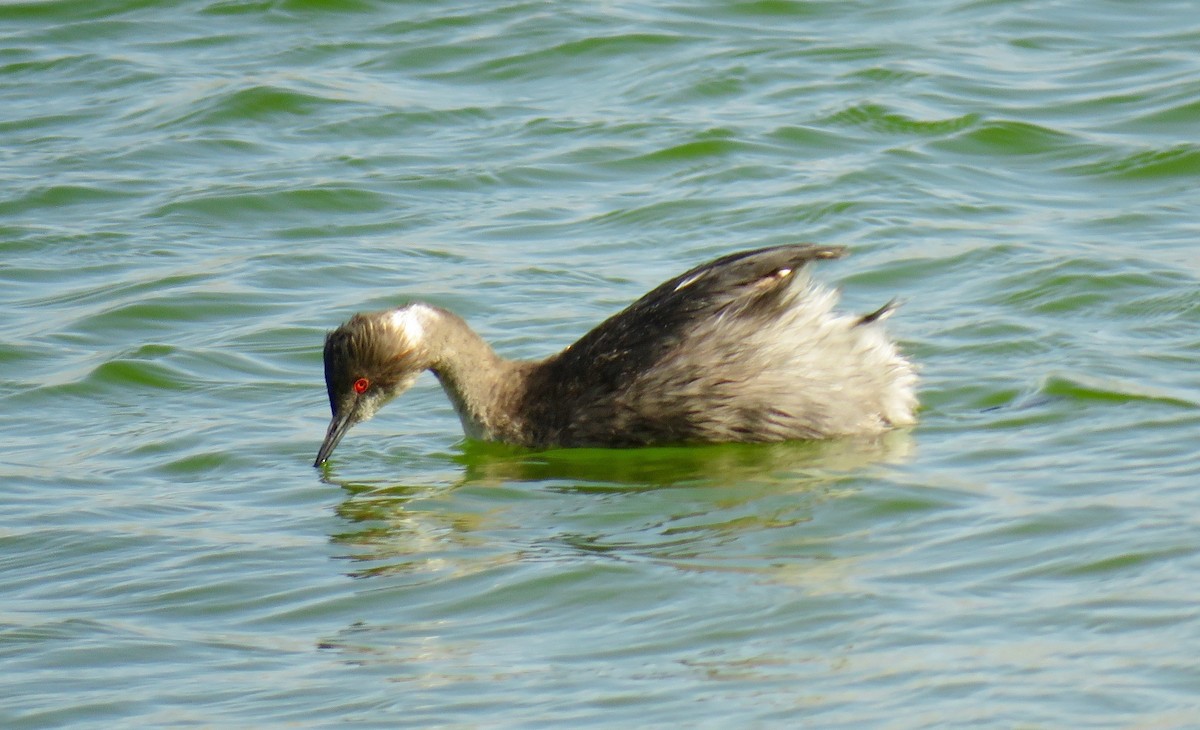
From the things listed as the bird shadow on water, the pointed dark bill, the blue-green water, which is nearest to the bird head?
the pointed dark bill

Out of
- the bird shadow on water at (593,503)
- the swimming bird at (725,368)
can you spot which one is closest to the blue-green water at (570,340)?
the bird shadow on water at (593,503)

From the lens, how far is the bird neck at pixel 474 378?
9117 mm

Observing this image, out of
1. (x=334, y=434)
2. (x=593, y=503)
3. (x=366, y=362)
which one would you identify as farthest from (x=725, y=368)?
(x=334, y=434)

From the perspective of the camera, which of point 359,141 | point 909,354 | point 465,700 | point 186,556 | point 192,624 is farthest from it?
point 359,141

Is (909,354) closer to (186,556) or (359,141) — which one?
(186,556)

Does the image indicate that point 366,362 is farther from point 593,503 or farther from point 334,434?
point 593,503

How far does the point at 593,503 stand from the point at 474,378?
54.7 inches

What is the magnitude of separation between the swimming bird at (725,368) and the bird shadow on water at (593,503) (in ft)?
0.32

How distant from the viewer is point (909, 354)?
9523mm

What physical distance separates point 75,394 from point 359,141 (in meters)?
4.19

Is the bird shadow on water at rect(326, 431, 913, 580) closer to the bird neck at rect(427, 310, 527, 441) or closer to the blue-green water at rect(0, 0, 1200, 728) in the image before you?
the blue-green water at rect(0, 0, 1200, 728)

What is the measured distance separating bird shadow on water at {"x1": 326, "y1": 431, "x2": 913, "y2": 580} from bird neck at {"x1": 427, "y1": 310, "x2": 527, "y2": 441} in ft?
0.48

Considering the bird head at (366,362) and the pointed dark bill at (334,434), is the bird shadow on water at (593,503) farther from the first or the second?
the bird head at (366,362)

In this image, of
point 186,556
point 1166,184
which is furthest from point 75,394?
point 1166,184
